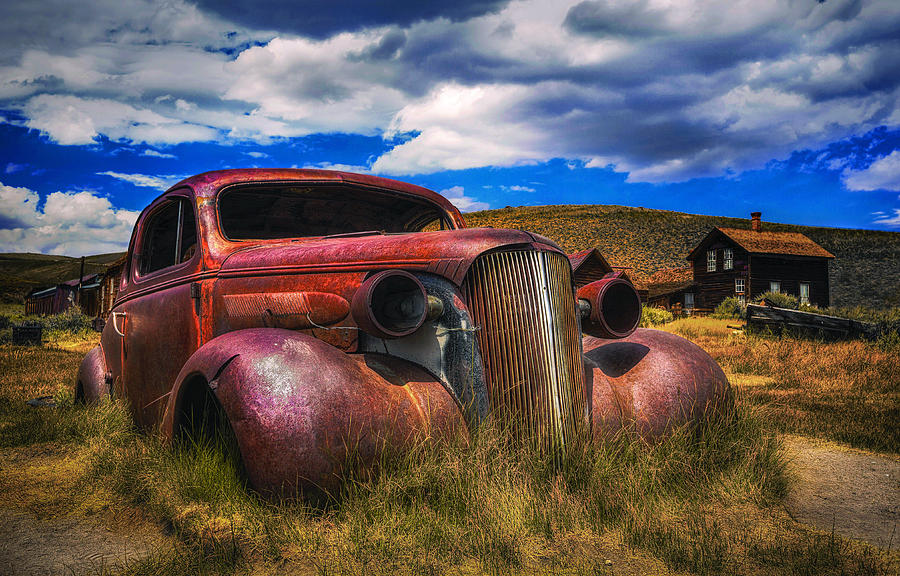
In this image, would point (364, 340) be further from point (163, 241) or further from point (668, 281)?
point (668, 281)

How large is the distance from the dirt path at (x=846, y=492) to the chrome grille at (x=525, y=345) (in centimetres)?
128

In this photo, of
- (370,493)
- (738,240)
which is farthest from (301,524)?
(738,240)

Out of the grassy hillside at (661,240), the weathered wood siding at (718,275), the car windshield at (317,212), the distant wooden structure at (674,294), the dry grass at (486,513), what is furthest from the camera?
the grassy hillside at (661,240)

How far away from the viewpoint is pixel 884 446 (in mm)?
4254

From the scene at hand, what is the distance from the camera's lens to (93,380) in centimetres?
446

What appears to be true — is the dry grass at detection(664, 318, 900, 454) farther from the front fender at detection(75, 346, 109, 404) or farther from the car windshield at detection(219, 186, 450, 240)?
the front fender at detection(75, 346, 109, 404)

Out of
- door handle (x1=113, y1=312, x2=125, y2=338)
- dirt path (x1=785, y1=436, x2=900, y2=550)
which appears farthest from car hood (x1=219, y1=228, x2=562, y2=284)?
dirt path (x1=785, y1=436, x2=900, y2=550)

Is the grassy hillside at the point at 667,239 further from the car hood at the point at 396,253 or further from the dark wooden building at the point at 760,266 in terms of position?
the car hood at the point at 396,253

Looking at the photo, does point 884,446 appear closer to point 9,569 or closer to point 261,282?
point 261,282

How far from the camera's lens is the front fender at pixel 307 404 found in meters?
2.18

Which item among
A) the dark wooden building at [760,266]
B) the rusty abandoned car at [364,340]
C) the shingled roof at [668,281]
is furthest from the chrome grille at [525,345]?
the shingled roof at [668,281]

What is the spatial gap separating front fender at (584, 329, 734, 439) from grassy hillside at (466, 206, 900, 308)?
124 ft

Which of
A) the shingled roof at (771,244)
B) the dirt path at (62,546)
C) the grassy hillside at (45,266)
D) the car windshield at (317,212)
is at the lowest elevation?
the dirt path at (62,546)

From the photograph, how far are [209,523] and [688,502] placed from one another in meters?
2.18
